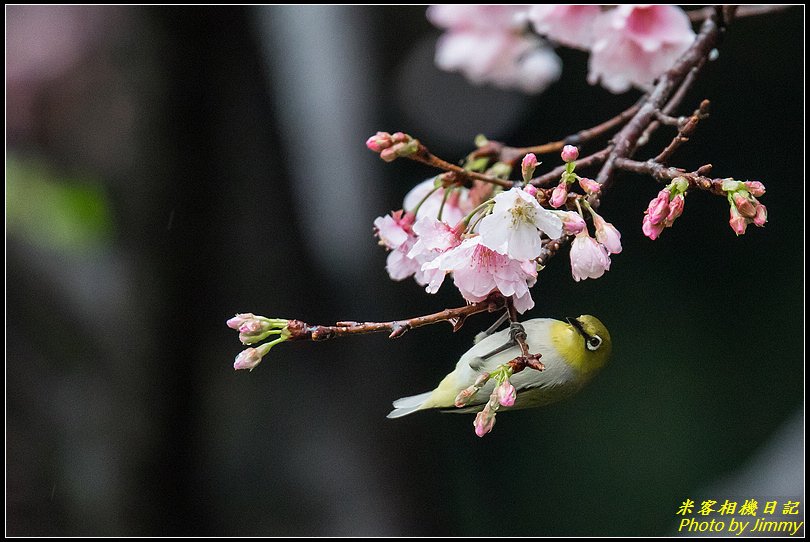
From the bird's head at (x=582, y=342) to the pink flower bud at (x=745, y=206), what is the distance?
5.7 inches

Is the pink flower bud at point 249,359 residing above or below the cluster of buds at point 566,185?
below

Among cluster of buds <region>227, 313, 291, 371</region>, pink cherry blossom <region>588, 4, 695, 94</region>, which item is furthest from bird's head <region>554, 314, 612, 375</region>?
pink cherry blossom <region>588, 4, 695, 94</region>

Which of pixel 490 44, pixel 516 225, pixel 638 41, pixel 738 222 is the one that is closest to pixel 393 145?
pixel 516 225

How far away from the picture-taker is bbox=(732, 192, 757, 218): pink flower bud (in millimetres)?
491

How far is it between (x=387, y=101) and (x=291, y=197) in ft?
1.83

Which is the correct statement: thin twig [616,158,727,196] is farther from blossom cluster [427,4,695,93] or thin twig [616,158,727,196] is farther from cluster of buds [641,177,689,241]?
blossom cluster [427,4,695,93]

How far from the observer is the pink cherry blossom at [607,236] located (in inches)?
20.4

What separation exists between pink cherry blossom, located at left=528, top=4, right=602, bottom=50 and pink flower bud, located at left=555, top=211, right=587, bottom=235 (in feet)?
1.78

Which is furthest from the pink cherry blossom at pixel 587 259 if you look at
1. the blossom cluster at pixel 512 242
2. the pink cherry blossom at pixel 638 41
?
the pink cherry blossom at pixel 638 41

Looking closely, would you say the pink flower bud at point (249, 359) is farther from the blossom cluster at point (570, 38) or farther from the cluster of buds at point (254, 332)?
the blossom cluster at point (570, 38)

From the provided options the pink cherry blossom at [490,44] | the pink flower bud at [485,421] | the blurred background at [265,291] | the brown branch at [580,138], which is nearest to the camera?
the pink flower bud at [485,421]

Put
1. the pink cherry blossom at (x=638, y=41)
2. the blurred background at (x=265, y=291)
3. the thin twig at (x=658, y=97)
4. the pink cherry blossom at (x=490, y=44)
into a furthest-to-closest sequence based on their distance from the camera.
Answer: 1. the blurred background at (x=265, y=291)
2. the pink cherry blossom at (x=490, y=44)
3. the pink cherry blossom at (x=638, y=41)
4. the thin twig at (x=658, y=97)

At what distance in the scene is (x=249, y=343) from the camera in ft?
1.72

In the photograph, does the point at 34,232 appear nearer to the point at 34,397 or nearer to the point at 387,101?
the point at 34,397
